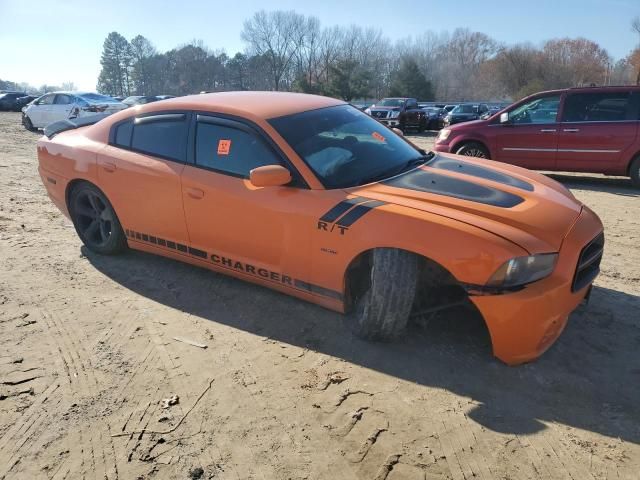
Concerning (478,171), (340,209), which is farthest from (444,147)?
(340,209)

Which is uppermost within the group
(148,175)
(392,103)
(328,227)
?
(392,103)

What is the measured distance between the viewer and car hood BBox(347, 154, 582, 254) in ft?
9.19

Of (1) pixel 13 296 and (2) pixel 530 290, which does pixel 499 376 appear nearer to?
(2) pixel 530 290

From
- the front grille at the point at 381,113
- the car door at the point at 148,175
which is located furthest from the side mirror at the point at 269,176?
the front grille at the point at 381,113

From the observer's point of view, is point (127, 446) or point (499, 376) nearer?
point (127, 446)

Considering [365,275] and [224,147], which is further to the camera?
[224,147]

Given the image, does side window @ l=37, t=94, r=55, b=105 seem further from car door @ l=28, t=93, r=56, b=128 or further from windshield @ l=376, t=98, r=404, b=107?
windshield @ l=376, t=98, r=404, b=107

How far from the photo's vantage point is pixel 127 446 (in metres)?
2.37

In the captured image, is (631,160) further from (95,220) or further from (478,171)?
(95,220)

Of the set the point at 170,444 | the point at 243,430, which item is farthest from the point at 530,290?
the point at 170,444

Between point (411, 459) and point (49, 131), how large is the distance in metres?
4.92

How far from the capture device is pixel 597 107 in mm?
8492

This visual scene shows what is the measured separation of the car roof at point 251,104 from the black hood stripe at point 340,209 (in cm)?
96

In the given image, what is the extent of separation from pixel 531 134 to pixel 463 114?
15671mm
